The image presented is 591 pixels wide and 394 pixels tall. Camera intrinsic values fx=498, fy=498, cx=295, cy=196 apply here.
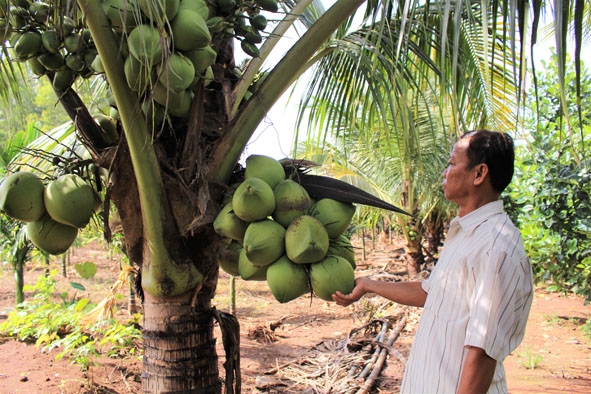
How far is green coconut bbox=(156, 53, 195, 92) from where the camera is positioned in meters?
1.27

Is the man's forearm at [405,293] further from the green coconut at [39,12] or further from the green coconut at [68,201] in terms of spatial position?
the green coconut at [39,12]

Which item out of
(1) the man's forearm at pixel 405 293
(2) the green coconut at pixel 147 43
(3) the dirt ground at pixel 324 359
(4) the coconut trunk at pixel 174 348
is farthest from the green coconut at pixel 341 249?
(3) the dirt ground at pixel 324 359

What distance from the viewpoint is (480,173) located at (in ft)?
4.86

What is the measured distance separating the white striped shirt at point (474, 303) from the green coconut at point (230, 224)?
62 centimetres

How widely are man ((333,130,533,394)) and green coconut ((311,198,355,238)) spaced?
0.63 ft

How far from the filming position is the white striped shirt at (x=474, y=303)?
4.25 feet

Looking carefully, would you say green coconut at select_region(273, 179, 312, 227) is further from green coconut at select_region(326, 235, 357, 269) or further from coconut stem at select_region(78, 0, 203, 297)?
coconut stem at select_region(78, 0, 203, 297)

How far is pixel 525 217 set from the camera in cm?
666

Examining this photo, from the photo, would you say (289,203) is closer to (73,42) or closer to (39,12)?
(73,42)

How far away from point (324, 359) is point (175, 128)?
370 cm

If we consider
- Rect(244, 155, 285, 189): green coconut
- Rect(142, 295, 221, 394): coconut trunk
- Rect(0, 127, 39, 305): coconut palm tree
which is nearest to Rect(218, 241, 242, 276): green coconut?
Rect(142, 295, 221, 394): coconut trunk

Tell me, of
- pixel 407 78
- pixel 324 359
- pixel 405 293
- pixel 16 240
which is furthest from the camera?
pixel 16 240

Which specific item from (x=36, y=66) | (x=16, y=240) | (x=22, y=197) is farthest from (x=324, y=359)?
(x=16, y=240)

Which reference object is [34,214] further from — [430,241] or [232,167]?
[430,241]
